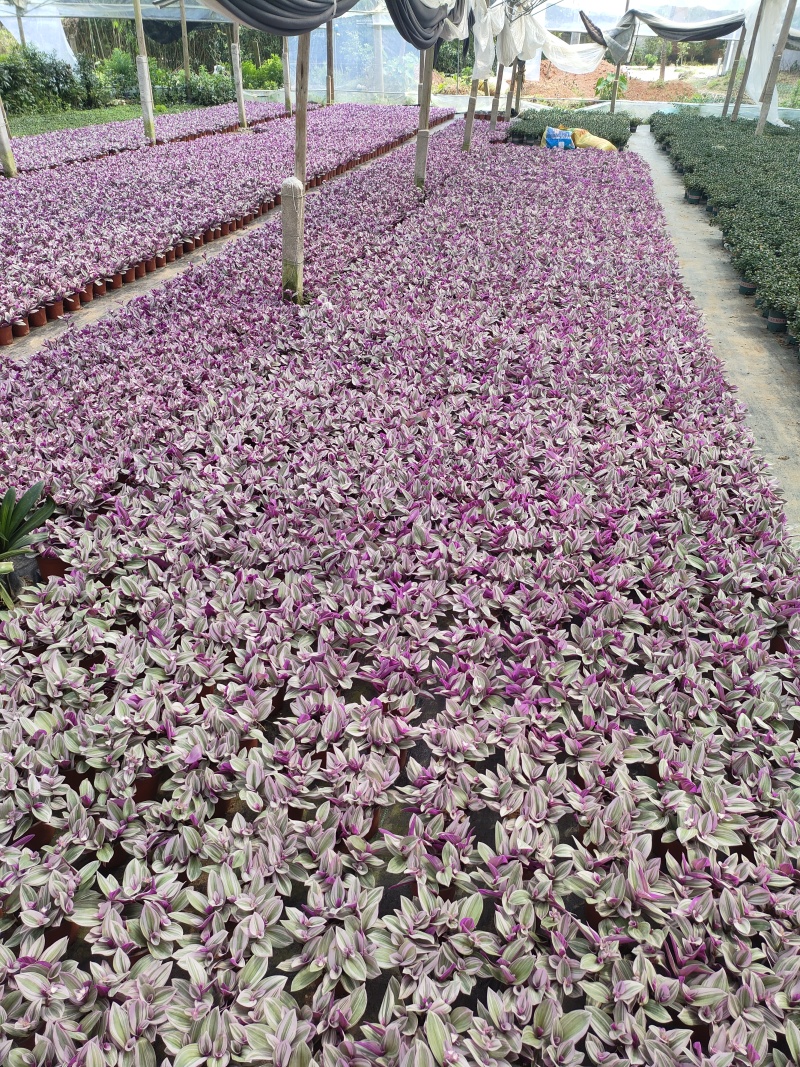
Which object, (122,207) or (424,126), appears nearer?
(122,207)

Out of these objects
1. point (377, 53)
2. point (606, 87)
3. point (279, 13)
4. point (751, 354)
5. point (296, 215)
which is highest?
point (279, 13)

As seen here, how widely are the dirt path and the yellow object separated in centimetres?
820

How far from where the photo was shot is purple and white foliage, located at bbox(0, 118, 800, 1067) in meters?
1.70

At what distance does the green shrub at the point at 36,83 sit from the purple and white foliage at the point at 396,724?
23.3 meters

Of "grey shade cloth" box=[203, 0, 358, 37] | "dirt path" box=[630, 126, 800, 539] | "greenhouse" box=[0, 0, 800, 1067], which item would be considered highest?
"grey shade cloth" box=[203, 0, 358, 37]

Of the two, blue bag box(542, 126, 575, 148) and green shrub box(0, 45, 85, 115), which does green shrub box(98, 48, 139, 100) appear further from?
blue bag box(542, 126, 575, 148)

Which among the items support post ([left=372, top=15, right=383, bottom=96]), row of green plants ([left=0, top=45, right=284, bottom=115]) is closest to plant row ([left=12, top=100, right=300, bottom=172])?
row of green plants ([left=0, top=45, right=284, bottom=115])

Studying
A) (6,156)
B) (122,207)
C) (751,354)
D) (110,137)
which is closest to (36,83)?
(110,137)

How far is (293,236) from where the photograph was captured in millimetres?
6535

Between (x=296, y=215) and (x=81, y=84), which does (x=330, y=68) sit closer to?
(x=81, y=84)

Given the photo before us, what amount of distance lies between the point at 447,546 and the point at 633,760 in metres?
1.35

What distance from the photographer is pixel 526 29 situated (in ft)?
67.4

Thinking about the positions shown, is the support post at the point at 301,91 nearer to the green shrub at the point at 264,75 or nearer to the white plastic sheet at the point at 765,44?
the white plastic sheet at the point at 765,44

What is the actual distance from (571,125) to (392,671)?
25.0 m
